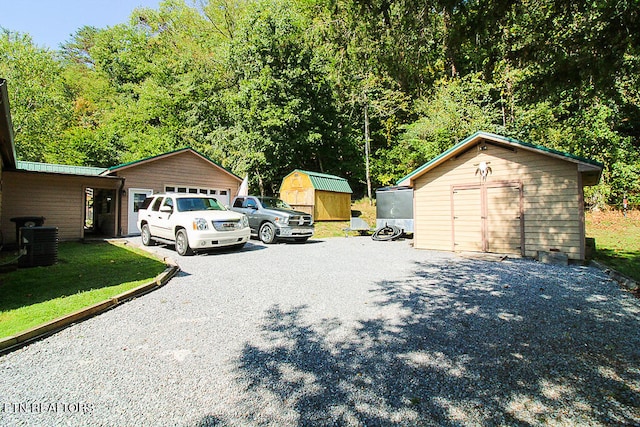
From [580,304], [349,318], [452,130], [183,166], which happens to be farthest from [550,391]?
[452,130]

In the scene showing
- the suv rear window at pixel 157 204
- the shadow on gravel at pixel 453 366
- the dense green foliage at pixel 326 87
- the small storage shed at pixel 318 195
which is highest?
the dense green foliage at pixel 326 87

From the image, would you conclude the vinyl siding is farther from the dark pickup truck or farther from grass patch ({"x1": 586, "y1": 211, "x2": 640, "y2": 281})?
grass patch ({"x1": 586, "y1": 211, "x2": 640, "y2": 281})

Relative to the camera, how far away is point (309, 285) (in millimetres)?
5863

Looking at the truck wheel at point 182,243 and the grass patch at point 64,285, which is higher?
the truck wheel at point 182,243

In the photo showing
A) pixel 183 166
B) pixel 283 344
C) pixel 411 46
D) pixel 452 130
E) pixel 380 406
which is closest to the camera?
pixel 380 406

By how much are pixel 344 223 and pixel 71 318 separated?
1718 centimetres

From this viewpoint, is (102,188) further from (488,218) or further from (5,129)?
(488,218)

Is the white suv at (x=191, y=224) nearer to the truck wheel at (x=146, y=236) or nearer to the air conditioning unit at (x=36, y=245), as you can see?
the truck wheel at (x=146, y=236)

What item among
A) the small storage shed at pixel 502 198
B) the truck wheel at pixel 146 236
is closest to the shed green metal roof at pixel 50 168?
the truck wheel at pixel 146 236

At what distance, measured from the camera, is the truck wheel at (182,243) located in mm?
9023

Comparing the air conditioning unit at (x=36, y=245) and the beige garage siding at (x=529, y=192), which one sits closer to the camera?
the air conditioning unit at (x=36, y=245)

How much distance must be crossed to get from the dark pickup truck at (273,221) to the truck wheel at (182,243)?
3599 mm

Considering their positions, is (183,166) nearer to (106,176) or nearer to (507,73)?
(106,176)

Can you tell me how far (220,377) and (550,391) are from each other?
2.79 meters
